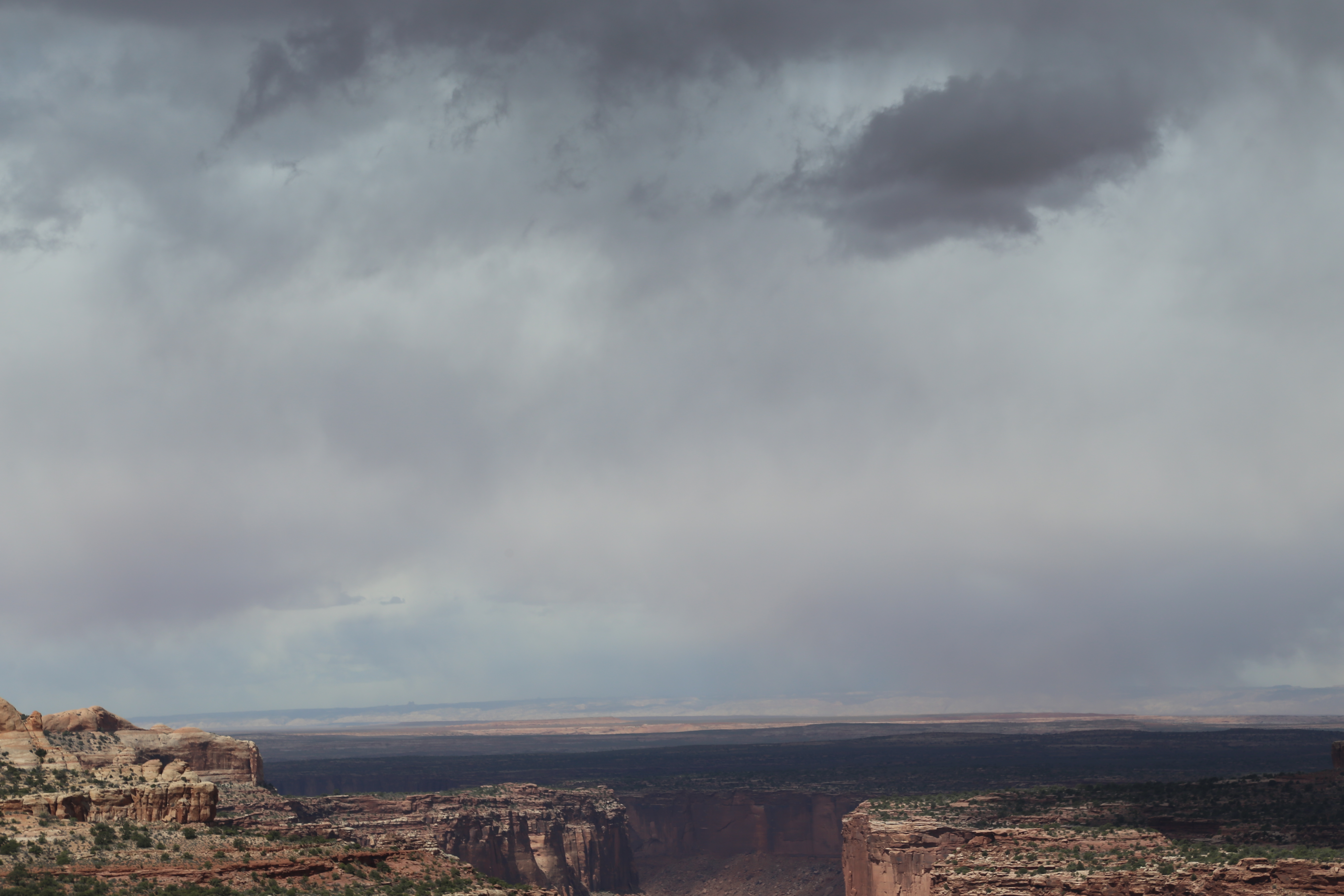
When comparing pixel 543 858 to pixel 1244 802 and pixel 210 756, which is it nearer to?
pixel 210 756

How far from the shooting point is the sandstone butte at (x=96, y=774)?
4828 centimetres

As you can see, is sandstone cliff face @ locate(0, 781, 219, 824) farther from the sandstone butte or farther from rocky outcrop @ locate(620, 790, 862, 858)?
rocky outcrop @ locate(620, 790, 862, 858)

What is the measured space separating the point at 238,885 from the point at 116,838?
554cm

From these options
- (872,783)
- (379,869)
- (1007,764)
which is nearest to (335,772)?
(872,783)

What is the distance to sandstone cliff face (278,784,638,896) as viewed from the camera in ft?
333

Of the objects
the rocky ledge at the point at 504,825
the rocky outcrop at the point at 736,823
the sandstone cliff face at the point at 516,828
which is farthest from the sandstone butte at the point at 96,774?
the rocky outcrop at the point at 736,823

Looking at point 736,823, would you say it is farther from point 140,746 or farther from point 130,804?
point 130,804

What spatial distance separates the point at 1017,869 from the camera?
6750 centimetres

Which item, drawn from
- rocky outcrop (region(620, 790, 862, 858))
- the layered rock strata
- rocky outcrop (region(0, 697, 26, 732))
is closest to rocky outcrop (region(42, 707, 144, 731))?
the layered rock strata

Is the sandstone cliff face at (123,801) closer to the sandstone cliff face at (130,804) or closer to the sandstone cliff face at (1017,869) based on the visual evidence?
the sandstone cliff face at (130,804)

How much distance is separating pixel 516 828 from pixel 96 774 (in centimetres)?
6080

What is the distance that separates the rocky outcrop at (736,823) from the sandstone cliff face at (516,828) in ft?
56.1

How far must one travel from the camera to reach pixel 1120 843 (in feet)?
233

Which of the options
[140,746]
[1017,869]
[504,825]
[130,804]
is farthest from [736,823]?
[130,804]
